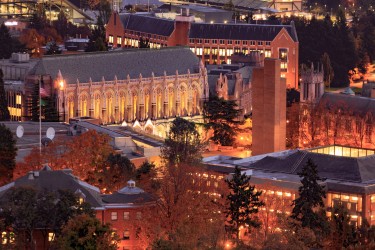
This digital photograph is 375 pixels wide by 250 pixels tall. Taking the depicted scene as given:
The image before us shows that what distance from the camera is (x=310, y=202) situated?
150500mm

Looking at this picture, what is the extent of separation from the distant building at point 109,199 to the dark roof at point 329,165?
21667 millimetres

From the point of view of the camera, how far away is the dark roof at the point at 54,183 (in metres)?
148

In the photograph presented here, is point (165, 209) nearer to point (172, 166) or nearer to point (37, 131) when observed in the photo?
point (172, 166)

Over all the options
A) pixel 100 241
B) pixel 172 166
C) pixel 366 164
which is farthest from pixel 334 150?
pixel 100 241

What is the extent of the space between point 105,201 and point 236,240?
45.0 ft

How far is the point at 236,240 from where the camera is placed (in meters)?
142

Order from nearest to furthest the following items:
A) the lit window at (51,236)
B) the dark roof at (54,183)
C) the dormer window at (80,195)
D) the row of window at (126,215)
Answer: the lit window at (51,236)
the dormer window at (80,195)
the dark roof at (54,183)
the row of window at (126,215)

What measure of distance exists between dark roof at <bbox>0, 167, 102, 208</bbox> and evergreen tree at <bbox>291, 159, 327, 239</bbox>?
56.0 ft

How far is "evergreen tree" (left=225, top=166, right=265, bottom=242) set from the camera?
14825cm

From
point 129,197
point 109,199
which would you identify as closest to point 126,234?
point 129,197

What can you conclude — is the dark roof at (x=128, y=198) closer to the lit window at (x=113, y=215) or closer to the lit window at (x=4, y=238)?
the lit window at (x=113, y=215)

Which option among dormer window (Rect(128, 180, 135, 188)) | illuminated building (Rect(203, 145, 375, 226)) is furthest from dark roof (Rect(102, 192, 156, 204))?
illuminated building (Rect(203, 145, 375, 226))

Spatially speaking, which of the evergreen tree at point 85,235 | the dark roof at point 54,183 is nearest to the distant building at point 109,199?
the dark roof at point 54,183

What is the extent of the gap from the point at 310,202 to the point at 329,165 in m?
17.4
